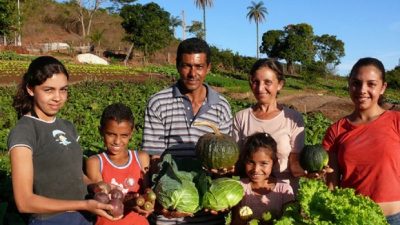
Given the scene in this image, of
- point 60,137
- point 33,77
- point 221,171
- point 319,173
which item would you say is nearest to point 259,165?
point 221,171

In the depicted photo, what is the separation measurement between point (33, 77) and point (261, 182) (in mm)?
2069

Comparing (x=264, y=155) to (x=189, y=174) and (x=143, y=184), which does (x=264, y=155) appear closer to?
(x=189, y=174)

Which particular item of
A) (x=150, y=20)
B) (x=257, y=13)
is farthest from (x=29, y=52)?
(x=257, y=13)

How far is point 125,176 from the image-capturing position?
373cm

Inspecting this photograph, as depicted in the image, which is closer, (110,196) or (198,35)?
(110,196)

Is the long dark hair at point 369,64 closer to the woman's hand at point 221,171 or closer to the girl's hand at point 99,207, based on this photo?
the woman's hand at point 221,171

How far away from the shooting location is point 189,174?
11.9 ft

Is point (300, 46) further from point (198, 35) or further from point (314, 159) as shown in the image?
point (314, 159)

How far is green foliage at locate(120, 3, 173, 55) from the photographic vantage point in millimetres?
51031

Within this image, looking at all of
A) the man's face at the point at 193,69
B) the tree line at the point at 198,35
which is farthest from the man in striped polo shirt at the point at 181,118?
the tree line at the point at 198,35

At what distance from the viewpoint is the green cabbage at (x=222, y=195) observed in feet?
11.5

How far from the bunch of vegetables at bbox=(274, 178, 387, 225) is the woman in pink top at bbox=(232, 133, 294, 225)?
0.34 m

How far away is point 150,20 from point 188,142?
1976 inches

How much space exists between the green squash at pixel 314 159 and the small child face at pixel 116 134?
1512 mm
